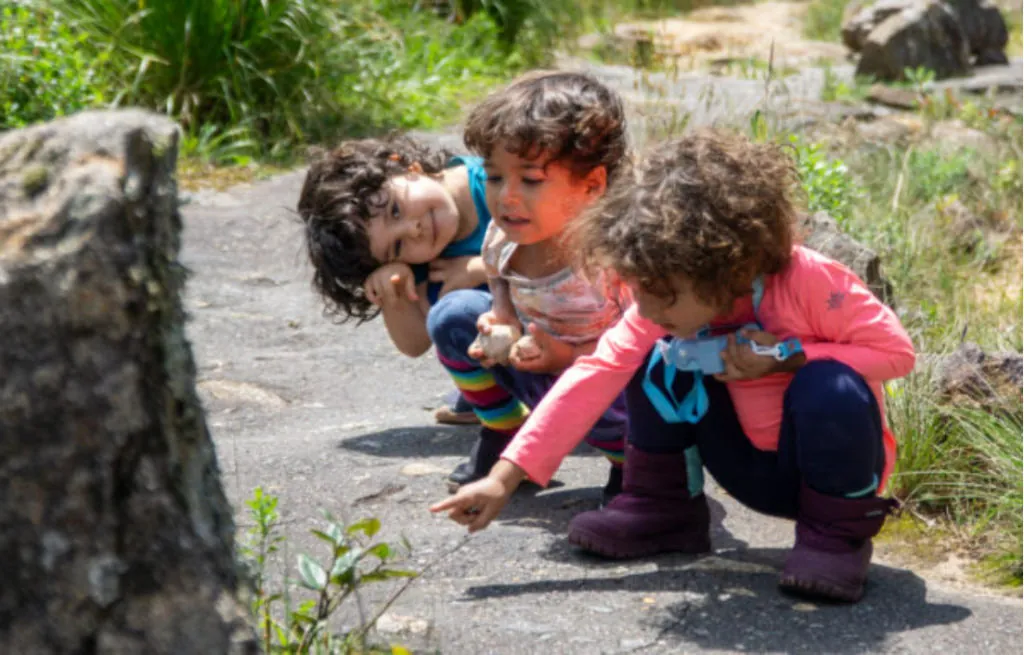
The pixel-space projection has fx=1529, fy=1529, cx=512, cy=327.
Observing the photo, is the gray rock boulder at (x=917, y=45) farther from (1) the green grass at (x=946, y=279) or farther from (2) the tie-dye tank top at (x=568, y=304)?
(2) the tie-dye tank top at (x=568, y=304)

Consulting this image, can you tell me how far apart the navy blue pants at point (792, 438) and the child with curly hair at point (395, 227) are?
2.64 feet

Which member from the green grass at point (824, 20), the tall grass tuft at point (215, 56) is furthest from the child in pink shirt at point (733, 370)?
the green grass at point (824, 20)

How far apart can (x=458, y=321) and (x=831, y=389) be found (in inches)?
38.9

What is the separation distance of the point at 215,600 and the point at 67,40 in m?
5.57

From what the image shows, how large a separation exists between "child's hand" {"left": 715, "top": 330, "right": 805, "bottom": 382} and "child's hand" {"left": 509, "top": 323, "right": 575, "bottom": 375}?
521mm

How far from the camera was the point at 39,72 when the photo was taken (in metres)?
6.14

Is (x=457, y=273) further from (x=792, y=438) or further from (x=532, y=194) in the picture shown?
(x=792, y=438)

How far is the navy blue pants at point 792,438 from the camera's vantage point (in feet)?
8.60

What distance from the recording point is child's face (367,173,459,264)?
3.52 m

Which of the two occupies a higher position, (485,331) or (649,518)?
(485,331)

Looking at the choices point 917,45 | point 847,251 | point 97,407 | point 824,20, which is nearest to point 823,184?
point 847,251

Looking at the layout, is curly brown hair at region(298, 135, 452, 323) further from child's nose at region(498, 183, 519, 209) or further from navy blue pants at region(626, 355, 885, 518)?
navy blue pants at region(626, 355, 885, 518)

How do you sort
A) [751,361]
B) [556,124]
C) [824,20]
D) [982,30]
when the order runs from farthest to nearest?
1. [824,20]
2. [982,30]
3. [556,124]
4. [751,361]

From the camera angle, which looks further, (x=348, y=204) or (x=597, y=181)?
(x=348, y=204)
